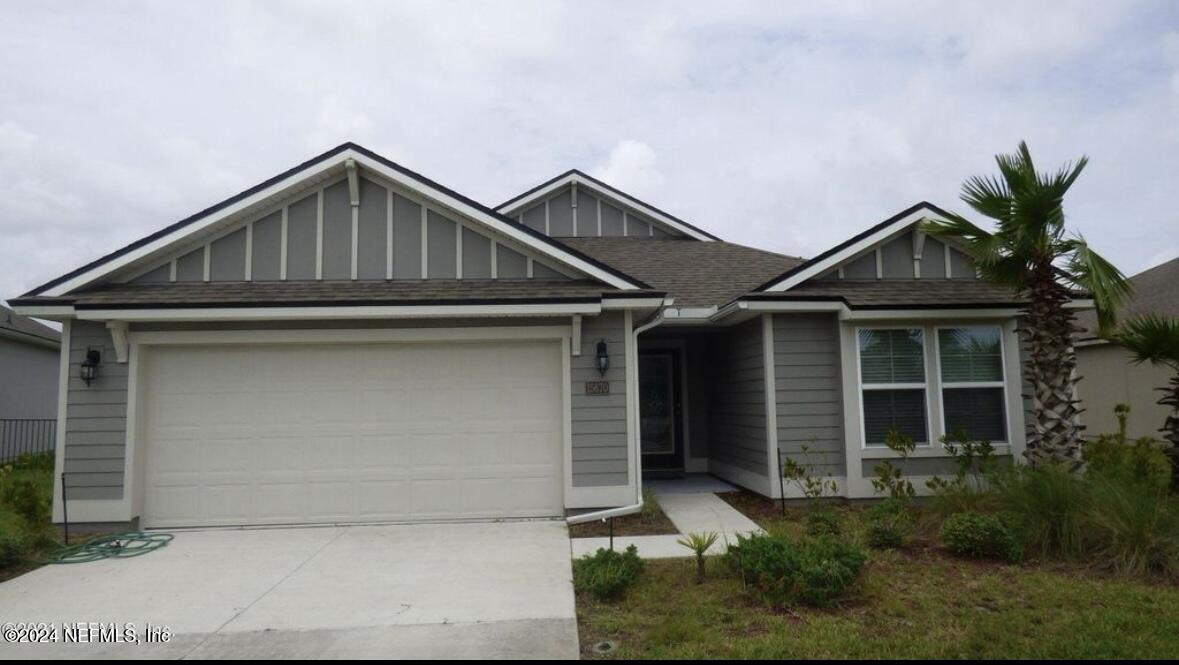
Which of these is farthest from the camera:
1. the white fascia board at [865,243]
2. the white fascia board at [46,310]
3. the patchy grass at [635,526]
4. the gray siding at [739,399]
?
the gray siding at [739,399]

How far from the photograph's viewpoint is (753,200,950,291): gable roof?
357 inches

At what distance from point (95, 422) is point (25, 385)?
499 inches

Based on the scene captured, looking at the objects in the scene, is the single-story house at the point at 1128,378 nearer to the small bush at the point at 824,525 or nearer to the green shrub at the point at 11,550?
the small bush at the point at 824,525

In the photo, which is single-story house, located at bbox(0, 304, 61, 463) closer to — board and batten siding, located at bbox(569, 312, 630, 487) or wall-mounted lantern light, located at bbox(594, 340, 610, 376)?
board and batten siding, located at bbox(569, 312, 630, 487)

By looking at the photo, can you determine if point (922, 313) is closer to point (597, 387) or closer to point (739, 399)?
point (739, 399)

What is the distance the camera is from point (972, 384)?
8820mm

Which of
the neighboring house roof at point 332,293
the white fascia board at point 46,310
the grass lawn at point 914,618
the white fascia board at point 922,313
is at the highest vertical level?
the neighboring house roof at point 332,293

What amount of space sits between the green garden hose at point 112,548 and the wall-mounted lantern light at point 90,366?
71.1 inches

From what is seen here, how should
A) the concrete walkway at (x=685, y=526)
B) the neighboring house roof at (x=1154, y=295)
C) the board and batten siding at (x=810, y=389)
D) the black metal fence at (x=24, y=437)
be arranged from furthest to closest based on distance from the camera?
the black metal fence at (x=24, y=437) → the neighboring house roof at (x=1154, y=295) → the board and batten siding at (x=810, y=389) → the concrete walkway at (x=685, y=526)

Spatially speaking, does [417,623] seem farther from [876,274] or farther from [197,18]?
[197,18]

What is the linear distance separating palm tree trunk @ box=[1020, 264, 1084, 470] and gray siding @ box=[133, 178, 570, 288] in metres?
5.54

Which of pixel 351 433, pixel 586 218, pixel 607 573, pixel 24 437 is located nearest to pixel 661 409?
pixel 586 218

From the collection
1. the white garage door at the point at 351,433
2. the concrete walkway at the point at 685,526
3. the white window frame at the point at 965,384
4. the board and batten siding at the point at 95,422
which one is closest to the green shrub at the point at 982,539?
the concrete walkway at the point at 685,526

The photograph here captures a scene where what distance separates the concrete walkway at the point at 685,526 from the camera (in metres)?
6.61
